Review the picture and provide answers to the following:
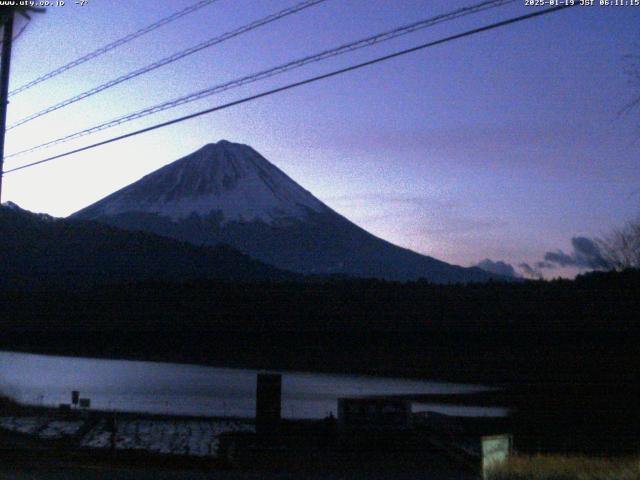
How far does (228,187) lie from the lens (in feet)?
434

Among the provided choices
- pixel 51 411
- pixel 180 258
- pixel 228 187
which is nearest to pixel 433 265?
pixel 228 187

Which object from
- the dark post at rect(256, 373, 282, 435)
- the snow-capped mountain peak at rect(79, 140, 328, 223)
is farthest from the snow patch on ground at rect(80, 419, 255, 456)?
the snow-capped mountain peak at rect(79, 140, 328, 223)

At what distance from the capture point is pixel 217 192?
438 feet

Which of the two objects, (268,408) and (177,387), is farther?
(177,387)

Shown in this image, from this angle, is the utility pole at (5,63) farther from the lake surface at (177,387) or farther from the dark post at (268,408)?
the lake surface at (177,387)

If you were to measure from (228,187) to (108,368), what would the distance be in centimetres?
9440

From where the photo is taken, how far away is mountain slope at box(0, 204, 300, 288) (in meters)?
54.9

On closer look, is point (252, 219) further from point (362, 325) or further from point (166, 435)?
point (166, 435)

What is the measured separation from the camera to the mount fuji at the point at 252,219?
10938 centimetres

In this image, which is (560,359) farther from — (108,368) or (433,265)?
(433,265)

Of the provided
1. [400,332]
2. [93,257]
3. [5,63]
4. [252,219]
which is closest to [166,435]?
[5,63]

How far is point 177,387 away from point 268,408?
1398 centimetres

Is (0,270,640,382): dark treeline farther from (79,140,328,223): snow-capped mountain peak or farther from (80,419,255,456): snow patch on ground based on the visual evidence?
(79,140,328,223): snow-capped mountain peak

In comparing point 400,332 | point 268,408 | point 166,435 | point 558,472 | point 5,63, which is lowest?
point 166,435
